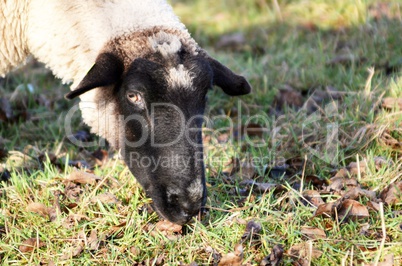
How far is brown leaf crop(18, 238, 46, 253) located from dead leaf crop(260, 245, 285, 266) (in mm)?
1452

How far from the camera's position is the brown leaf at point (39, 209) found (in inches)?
164

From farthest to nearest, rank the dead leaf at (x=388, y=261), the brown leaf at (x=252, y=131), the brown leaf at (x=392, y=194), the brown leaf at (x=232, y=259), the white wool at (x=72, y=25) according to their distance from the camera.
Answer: the brown leaf at (x=252, y=131), the white wool at (x=72, y=25), the brown leaf at (x=392, y=194), the brown leaf at (x=232, y=259), the dead leaf at (x=388, y=261)

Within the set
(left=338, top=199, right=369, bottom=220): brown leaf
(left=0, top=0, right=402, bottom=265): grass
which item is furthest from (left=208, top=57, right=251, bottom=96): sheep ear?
(left=338, top=199, right=369, bottom=220): brown leaf

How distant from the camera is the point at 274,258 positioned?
3639 millimetres

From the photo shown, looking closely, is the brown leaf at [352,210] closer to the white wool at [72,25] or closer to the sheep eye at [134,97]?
the sheep eye at [134,97]

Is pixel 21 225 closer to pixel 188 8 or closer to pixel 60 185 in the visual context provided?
pixel 60 185

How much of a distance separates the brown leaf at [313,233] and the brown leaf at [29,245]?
5.60 feet

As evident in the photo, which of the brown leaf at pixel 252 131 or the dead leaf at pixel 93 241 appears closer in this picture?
the dead leaf at pixel 93 241

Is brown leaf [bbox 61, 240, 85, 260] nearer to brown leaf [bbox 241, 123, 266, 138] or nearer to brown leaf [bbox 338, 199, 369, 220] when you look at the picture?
brown leaf [bbox 338, 199, 369, 220]

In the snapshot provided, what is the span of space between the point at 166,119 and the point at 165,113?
4 centimetres

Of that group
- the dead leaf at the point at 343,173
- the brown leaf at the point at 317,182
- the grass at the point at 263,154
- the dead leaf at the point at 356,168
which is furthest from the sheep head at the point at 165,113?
the dead leaf at the point at 356,168

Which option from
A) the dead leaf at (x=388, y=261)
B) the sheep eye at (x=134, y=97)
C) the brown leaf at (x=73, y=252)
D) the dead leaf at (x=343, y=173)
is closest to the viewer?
the dead leaf at (x=388, y=261)

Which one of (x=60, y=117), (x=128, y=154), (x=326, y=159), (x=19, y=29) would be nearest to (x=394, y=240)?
(x=326, y=159)

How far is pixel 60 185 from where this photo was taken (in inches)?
175
